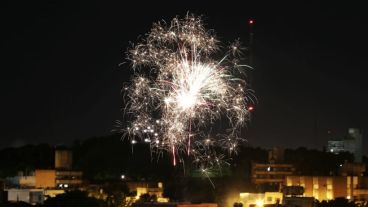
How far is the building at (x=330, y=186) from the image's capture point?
3794cm

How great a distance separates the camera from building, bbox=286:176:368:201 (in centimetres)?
3794

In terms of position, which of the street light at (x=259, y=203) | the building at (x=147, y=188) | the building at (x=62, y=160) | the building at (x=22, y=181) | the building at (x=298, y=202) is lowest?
the street light at (x=259, y=203)

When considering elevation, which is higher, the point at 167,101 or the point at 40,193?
the point at 167,101

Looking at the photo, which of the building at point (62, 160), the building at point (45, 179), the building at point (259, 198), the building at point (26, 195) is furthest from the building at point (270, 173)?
the building at point (26, 195)

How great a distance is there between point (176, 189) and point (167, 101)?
17.8m

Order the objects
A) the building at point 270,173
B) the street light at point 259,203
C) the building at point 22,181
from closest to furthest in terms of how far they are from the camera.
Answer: the street light at point 259,203 < the building at point 22,181 < the building at point 270,173

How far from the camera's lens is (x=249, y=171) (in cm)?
4222

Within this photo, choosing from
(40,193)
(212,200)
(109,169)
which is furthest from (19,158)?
(212,200)

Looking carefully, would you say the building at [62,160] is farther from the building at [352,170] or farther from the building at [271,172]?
the building at [352,170]

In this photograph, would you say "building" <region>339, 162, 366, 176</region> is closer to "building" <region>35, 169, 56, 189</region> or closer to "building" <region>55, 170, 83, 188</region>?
"building" <region>55, 170, 83, 188</region>

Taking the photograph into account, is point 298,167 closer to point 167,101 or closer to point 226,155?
point 226,155

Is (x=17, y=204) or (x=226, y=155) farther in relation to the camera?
(x=226, y=155)

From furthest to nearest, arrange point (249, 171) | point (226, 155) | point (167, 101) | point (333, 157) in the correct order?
1. point (333, 157)
2. point (226, 155)
3. point (249, 171)
4. point (167, 101)

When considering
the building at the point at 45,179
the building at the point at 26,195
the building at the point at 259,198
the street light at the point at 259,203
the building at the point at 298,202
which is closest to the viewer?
the building at the point at 298,202
